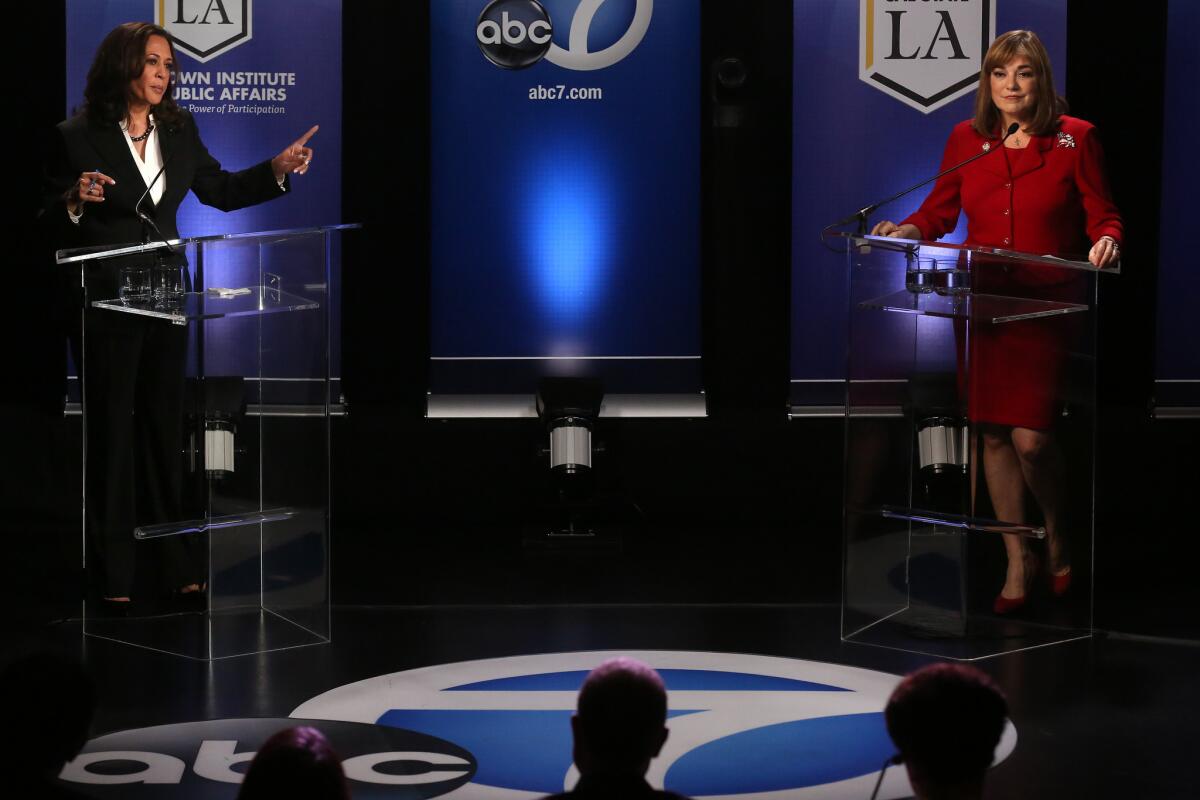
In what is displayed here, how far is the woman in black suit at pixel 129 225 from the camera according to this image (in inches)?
156

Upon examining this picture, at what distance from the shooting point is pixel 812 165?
20.1 ft

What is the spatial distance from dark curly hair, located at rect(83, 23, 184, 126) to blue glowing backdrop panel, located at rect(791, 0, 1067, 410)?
9.22 feet

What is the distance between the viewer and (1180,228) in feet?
20.1

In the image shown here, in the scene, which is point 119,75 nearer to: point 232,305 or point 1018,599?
point 232,305

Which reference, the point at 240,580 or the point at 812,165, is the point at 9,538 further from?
the point at 812,165

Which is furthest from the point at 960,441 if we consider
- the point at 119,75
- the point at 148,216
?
the point at 119,75

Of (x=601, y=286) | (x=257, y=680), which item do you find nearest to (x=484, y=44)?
(x=601, y=286)

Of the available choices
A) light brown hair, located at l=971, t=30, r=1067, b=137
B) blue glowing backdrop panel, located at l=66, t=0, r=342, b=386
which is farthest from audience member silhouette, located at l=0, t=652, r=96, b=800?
blue glowing backdrop panel, located at l=66, t=0, r=342, b=386

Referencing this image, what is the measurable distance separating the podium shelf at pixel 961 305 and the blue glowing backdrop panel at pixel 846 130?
217cm

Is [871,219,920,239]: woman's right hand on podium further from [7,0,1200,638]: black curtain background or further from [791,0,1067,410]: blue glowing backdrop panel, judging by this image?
[7,0,1200,638]: black curtain background

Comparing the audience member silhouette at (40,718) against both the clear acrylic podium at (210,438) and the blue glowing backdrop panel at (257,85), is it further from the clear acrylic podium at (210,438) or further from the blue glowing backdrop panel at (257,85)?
the blue glowing backdrop panel at (257,85)

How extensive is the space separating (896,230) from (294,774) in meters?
3.08

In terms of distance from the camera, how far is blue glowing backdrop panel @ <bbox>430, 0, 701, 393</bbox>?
635cm

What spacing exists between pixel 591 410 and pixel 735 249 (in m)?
1.11
